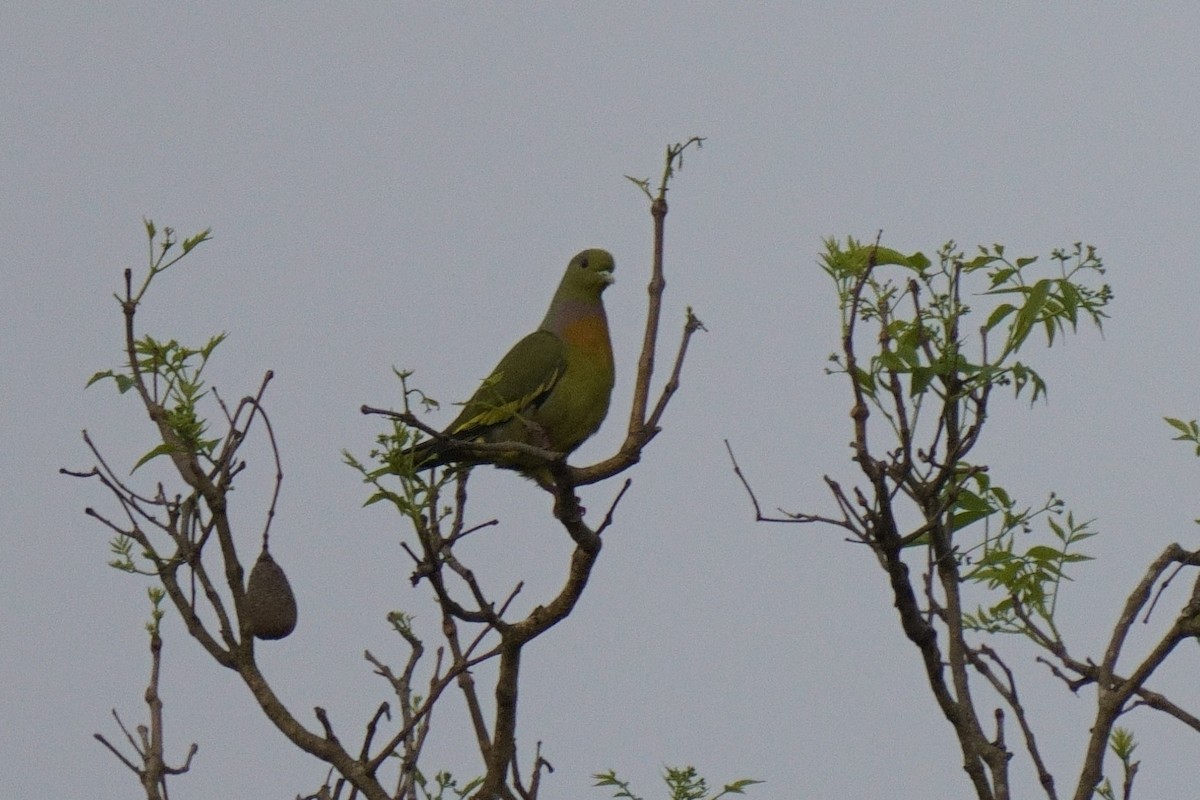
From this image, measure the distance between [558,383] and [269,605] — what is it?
2.58m

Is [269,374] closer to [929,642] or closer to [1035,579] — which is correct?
[929,642]

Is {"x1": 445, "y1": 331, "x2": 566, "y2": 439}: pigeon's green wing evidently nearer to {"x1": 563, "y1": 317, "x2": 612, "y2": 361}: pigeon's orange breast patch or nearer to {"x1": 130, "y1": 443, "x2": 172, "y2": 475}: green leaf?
{"x1": 563, "y1": 317, "x2": 612, "y2": 361}: pigeon's orange breast patch

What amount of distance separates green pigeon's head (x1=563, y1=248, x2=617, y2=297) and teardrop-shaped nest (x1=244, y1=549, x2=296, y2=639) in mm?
3135

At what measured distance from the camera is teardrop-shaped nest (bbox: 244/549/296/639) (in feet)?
11.2

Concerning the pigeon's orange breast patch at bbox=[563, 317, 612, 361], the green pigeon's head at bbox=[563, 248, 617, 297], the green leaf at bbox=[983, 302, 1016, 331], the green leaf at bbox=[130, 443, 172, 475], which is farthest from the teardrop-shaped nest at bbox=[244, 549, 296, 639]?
the green pigeon's head at bbox=[563, 248, 617, 297]

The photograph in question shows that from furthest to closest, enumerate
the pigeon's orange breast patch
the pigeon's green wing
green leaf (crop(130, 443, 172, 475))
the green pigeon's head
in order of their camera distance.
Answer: the green pigeon's head → the pigeon's orange breast patch → the pigeon's green wing → green leaf (crop(130, 443, 172, 475))

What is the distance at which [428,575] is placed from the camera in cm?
327

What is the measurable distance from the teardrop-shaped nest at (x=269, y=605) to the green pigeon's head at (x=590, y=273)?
3.14 m

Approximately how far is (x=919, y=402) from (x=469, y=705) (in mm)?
1429

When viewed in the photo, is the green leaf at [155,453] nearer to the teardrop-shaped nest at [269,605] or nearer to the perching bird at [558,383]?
the teardrop-shaped nest at [269,605]

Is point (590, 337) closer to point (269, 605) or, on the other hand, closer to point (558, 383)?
point (558, 383)

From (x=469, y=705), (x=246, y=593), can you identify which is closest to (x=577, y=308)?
(x=469, y=705)

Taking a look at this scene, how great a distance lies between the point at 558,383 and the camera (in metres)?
5.88

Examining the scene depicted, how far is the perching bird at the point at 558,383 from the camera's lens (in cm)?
565
